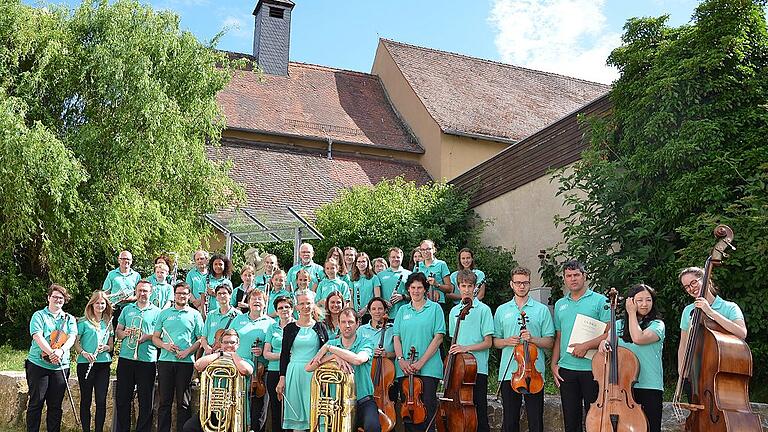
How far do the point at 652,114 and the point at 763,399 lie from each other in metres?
3.72

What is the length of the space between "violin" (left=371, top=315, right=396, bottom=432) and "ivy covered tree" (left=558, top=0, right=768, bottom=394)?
380 centimetres

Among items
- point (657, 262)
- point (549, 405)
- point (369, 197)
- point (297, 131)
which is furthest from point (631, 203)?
point (297, 131)

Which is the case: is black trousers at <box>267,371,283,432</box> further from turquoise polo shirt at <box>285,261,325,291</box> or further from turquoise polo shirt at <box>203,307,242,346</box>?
turquoise polo shirt at <box>285,261,325,291</box>

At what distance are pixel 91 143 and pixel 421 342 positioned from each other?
8596mm

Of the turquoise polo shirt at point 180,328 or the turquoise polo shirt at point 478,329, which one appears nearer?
the turquoise polo shirt at point 478,329

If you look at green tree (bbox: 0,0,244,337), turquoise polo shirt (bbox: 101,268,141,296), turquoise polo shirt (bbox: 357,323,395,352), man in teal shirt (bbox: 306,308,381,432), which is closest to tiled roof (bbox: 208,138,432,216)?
green tree (bbox: 0,0,244,337)

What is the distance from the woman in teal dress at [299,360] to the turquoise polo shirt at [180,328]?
1.41m

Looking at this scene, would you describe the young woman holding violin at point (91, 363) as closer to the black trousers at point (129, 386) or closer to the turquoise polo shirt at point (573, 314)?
the black trousers at point (129, 386)

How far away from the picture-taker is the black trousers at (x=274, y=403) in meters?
A: 7.63

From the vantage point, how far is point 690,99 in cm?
975

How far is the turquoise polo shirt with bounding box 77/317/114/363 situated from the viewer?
27.2 feet

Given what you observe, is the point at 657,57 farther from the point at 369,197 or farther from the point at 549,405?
the point at 369,197

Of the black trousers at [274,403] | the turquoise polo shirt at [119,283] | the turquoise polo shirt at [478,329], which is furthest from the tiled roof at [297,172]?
the turquoise polo shirt at [478,329]

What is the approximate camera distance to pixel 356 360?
670 centimetres
